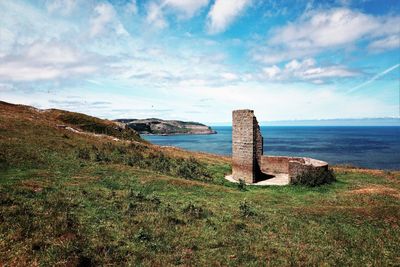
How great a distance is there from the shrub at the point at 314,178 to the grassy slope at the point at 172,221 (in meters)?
0.87

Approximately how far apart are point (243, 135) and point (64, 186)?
14464mm

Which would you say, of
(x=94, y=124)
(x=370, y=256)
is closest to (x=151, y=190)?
(x=370, y=256)

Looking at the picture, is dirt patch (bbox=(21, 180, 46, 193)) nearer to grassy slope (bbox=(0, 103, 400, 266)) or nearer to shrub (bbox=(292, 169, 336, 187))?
grassy slope (bbox=(0, 103, 400, 266))

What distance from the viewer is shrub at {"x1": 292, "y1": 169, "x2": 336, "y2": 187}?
2261cm

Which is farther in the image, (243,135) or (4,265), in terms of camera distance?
(243,135)

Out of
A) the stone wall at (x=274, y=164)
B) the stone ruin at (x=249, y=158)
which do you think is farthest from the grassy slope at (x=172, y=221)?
the stone wall at (x=274, y=164)

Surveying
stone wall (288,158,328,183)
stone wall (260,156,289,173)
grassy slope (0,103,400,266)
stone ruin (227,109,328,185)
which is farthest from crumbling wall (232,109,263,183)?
stone wall (260,156,289,173)

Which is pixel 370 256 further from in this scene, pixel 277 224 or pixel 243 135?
pixel 243 135

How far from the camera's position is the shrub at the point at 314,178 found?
22.6 meters

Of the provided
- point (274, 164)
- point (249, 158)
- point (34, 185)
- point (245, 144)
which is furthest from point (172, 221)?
point (274, 164)

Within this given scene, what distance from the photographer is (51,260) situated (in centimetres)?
793

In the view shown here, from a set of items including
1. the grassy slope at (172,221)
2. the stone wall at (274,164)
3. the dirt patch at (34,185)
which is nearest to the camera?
the grassy slope at (172,221)

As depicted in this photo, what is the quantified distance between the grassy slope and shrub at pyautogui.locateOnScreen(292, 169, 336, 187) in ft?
2.87

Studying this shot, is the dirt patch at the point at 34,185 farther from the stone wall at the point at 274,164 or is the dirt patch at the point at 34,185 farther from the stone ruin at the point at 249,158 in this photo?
the stone wall at the point at 274,164
